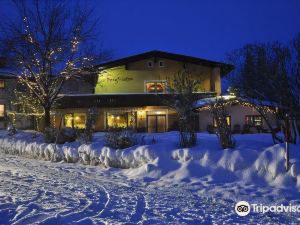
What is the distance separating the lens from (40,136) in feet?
64.8

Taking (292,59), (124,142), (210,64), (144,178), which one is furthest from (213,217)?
(210,64)

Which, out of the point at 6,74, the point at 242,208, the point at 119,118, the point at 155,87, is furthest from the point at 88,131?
the point at 6,74

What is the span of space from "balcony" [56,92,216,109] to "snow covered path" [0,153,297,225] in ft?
67.6

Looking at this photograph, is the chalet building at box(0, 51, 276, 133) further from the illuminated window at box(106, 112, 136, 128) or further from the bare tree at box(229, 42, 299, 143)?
the bare tree at box(229, 42, 299, 143)

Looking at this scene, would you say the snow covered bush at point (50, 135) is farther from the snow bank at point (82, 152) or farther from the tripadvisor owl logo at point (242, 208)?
the tripadvisor owl logo at point (242, 208)

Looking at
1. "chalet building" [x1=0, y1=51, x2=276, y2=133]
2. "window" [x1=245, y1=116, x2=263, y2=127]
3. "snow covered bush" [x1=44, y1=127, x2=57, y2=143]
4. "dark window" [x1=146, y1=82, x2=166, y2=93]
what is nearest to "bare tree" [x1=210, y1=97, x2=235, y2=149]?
"snow covered bush" [x1=44, y1=127, x2=57, y2=143]

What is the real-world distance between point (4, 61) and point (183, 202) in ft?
68.3

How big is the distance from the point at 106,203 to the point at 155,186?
2127 mm

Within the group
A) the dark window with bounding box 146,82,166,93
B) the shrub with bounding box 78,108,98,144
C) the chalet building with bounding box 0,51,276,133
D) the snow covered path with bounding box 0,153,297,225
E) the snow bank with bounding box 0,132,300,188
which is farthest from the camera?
the dark window with bounding box 146,82,166,93

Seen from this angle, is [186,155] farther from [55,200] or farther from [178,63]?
[178,63]

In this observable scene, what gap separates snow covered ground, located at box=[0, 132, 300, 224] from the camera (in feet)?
19.9

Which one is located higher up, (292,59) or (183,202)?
(292,59)

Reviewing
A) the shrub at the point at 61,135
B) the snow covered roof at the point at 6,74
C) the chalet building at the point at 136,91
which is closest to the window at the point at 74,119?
the chalet building at the point at 136,91

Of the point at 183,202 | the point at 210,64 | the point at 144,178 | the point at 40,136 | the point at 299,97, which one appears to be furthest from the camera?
the point at 210,64
